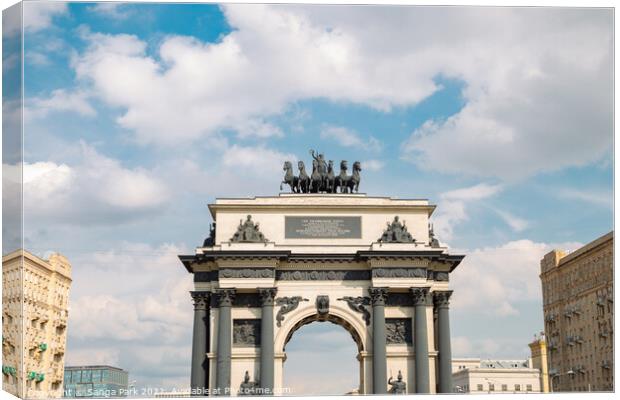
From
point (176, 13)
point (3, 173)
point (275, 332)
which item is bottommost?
point (275, 332)

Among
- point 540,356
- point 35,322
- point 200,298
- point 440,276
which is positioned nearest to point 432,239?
point 440,276

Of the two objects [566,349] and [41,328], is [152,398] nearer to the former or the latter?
[41,328]

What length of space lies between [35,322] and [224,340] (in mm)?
15951

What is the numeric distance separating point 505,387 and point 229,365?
48192 mm

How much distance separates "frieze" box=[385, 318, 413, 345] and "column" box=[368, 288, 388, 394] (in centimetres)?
106

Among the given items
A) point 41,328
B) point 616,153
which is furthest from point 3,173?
point 41,328

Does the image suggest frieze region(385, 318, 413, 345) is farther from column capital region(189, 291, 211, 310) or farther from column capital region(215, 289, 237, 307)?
column capital region(189, 291, 211, 310)

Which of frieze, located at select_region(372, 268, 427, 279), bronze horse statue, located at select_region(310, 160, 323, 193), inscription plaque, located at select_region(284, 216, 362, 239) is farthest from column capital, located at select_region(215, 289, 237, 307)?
frieze, located at select_region(372, 268, 427, 279)

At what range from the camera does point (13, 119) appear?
2700cm

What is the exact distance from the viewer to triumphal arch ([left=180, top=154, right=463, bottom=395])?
3844 centimetres

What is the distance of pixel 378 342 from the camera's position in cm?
3828

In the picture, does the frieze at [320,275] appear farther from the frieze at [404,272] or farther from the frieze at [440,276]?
the frieze at [440,276]

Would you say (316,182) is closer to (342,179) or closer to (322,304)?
(342,179)

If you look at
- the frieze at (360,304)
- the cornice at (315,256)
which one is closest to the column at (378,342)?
the frieze at (360,304)
